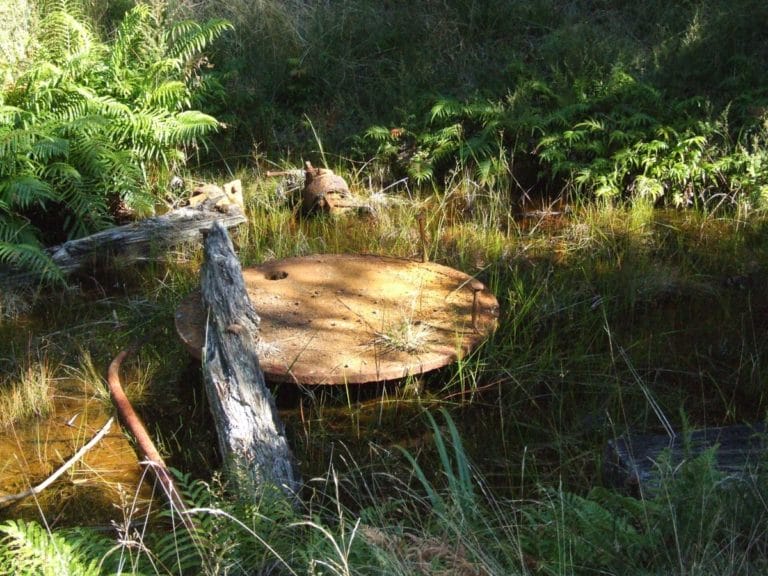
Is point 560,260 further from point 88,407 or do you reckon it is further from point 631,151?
point 88,407

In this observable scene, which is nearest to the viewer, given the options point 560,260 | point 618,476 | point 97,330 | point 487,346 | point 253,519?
point 253,519

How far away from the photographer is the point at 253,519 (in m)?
3.16

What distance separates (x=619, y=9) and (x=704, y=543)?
752cm

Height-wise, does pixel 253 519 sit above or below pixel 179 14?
below

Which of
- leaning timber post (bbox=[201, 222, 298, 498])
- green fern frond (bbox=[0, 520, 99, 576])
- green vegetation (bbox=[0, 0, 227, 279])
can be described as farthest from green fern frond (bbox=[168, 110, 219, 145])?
green fern frond (bbox=[0, 520, 99, 576])

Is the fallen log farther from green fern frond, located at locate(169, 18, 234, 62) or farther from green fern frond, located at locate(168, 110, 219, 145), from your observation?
green fern frond, located at locate(169, 18, 234, 62)

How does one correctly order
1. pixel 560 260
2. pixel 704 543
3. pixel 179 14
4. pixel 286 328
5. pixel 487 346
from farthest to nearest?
pixel 179 14 < pixel 560 260 < pixel 487 346 < pixel 286 328 < pixel 704 543

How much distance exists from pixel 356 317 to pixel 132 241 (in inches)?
90.1

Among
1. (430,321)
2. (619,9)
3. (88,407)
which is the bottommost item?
(88,407)

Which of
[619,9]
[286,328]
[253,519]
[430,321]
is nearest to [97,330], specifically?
[286,328]

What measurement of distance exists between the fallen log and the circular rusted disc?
4.35 ft

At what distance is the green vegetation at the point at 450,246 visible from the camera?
3016 mm

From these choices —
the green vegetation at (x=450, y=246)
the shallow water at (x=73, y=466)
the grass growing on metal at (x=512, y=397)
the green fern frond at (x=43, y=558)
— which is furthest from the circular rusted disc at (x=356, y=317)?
the green fern frond at (x=43, y=558)

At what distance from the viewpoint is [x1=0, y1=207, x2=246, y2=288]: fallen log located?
6.16 metres
